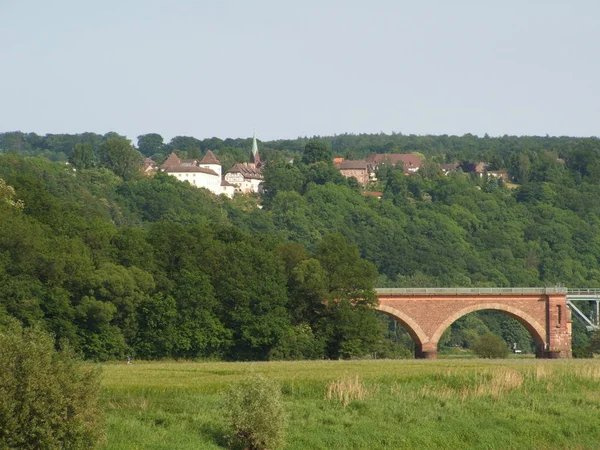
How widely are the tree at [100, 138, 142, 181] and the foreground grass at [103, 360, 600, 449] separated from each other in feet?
Answer: 407

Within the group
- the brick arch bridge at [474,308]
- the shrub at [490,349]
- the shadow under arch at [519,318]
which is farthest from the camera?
the shrub at [490,349]

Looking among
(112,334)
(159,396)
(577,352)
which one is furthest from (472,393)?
(577,352)

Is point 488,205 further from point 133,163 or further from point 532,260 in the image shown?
point 133,163

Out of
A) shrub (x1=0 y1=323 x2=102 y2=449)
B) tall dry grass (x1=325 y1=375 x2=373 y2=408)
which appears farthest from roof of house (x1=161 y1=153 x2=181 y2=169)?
shrub (x1=0 y1=323 x2=102 y2=449)

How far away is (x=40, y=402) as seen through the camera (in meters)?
32.8

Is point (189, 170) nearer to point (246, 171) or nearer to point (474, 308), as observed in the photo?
point (246, 171)

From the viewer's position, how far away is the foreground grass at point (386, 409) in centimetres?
3725

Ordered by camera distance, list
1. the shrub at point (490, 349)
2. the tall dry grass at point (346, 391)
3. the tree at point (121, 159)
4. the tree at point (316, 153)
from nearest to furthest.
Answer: the tall dry grass at point (346, 391), the shrub at point (490, 349), the tree at point (121, 159), the tree at point (316, 153)

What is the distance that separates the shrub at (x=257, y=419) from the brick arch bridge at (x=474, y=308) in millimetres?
44929

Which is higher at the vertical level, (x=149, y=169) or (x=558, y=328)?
(x=149, y=169)

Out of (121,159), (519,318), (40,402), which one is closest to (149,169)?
(121,159)

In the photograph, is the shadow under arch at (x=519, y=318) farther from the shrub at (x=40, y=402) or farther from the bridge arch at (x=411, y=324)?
the shrub at (x=40, y=402)

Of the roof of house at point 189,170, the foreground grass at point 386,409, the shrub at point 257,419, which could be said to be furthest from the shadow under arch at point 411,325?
the roof of house at point 189,170

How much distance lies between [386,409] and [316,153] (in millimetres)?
149915
